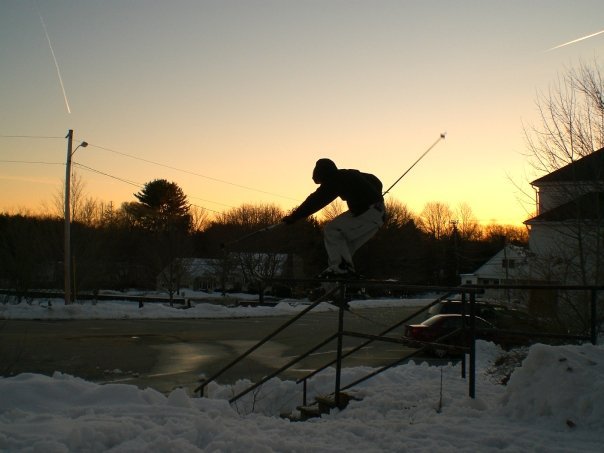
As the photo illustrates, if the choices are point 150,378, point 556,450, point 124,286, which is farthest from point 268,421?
point 124,286

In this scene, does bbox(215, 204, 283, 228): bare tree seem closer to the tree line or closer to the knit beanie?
the tree line

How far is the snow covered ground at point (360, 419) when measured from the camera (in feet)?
14.2

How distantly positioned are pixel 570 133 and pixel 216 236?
193ft

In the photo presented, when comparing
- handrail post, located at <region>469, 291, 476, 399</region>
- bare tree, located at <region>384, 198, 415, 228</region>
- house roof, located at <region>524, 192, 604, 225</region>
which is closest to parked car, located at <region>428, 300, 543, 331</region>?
house roof, located at <region>524, 192, 604, 225</region>

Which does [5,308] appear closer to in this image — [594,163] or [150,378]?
[150,378]

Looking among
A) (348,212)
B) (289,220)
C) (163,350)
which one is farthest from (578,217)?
(163,350)

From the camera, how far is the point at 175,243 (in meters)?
48.1

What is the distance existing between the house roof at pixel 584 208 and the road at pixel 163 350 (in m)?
5.46

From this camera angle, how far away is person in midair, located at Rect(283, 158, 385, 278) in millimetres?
6828

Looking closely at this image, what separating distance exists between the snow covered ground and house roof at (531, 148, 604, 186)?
413 inches

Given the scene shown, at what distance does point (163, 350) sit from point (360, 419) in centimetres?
1311

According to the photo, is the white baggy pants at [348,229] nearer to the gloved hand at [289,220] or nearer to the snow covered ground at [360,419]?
the gloved hand at [289,220]

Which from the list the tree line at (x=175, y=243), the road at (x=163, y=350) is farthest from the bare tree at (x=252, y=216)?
the road at (x=163, y=350)

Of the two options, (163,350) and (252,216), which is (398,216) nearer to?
(252,216)
